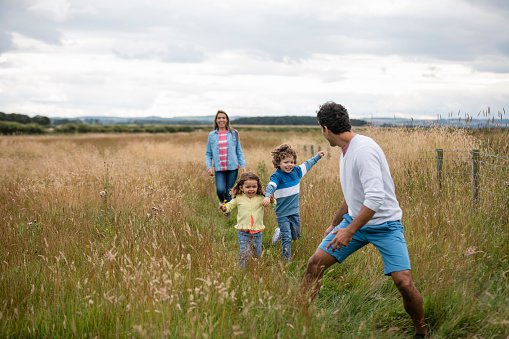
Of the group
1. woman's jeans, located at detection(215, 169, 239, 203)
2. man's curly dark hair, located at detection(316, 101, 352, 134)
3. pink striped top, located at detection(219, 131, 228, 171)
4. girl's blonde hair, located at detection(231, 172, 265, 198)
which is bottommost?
woman's jeans, located at detection(215, 169, 239, 203)

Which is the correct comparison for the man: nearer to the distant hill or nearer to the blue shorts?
the blue shorts

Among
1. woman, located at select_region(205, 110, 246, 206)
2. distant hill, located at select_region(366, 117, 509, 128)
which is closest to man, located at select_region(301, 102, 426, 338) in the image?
woman, located at select_region(205, 110, 246, 206)

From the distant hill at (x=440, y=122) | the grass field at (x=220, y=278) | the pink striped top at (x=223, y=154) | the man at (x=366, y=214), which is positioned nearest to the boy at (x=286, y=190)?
the grass field at (x=220, y=278)

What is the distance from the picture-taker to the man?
8.61ft

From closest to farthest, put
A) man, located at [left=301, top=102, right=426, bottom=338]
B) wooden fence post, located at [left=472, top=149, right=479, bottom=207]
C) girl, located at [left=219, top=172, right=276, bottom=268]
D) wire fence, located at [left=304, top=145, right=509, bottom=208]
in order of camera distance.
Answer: man, located at [left=301, top=102, right=426, bottom=338] → girl, located at [left=219, top=172, right=276, bottom=268] → wire fence, located at [left=304, top=145, right=509, bottom=208] → wooden fence post, located at [left=472, top=149, right=479, bottom=207]

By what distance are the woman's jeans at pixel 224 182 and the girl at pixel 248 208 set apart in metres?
2.58

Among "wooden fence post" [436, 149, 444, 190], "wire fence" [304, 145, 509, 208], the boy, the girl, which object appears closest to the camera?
the girl

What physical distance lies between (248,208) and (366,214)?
1888 mm

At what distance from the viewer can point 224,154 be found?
6840 millimetres

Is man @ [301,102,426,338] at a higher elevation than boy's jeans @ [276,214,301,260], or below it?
higher

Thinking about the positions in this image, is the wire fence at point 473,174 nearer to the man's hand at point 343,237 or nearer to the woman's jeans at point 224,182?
the man's hand at point 343,237

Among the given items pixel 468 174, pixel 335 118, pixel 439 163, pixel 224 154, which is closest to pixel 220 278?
pixel 335 118

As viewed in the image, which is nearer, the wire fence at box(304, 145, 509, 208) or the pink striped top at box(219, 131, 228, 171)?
the wire fence at box(304, 145, 509, 208)

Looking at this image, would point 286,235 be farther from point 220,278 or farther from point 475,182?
point 475,182
